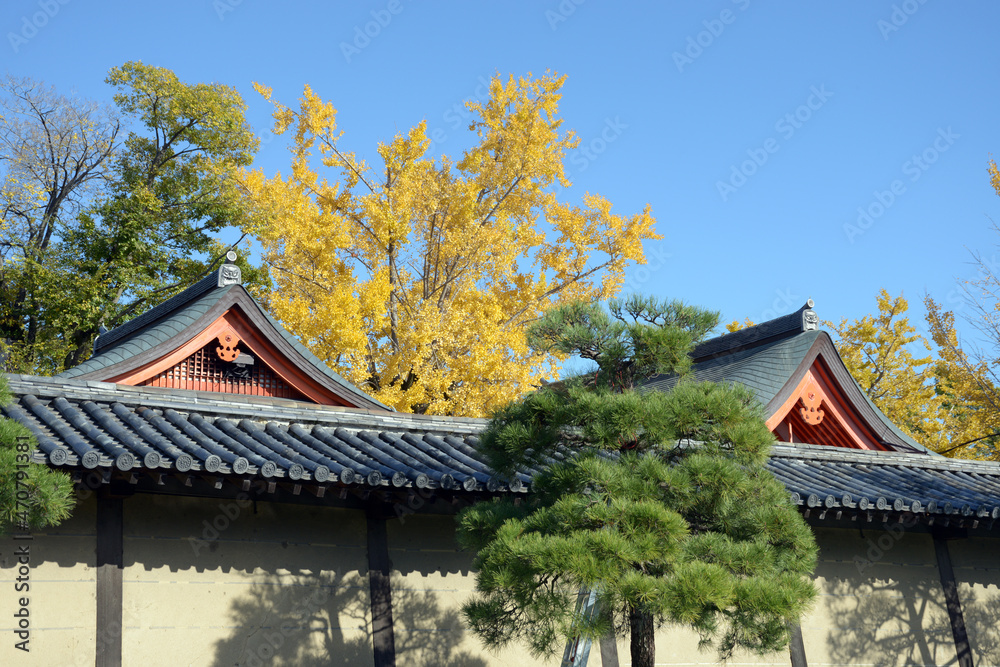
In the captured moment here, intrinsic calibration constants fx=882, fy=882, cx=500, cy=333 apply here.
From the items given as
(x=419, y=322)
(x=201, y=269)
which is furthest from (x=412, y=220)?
(x=201, y=269)

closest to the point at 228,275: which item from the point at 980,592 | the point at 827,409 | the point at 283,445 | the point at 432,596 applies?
the point at 283,445

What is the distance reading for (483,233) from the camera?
19094mm

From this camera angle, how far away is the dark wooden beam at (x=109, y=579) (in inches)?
262

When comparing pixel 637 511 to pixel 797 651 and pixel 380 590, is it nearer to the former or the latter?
pixel 380 590

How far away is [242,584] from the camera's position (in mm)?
7309

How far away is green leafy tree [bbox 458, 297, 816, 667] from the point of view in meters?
5.55

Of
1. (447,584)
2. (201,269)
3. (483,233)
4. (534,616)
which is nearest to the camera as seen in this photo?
(534,616)

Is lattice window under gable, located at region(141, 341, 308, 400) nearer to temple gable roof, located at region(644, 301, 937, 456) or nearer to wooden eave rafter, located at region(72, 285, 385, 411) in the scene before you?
wooden eave rafter, located at region(72, 285, 385, 411)

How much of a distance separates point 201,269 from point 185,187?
2.47m

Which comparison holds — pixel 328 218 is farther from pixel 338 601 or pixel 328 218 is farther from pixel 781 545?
pixel 781 545

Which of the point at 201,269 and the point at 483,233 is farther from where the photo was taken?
the point at 201,269

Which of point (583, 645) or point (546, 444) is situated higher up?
point (546, 444)

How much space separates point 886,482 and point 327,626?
686cm

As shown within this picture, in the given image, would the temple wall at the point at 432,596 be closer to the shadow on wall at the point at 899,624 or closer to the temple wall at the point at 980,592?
the shadow on wall at the point at 899,624
